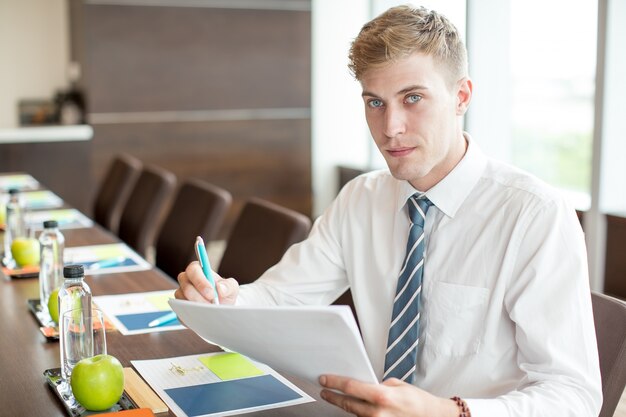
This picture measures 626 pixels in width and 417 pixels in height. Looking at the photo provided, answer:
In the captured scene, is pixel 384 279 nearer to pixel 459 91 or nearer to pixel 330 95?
pixel 459 91

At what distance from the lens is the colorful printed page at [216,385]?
1.49 meters

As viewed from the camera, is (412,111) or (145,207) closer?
(412,111)

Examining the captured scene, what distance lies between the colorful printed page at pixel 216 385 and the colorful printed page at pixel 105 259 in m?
0.95

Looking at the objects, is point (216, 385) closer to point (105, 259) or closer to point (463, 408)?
point (463, 408)

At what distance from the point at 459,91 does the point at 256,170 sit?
5.22 m

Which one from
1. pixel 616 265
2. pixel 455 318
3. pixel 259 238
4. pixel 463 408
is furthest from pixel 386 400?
pixel 616 265

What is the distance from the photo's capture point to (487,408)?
131cm

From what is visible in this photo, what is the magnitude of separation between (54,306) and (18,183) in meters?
2.93

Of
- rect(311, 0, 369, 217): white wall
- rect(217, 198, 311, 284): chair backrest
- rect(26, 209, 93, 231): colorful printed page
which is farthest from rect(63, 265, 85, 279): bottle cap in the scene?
rect(311, 0, 369, 217): white wall

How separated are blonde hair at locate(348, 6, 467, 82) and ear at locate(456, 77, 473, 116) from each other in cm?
2

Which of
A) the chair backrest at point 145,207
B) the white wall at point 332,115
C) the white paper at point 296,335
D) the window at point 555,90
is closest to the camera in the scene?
the white paper at point 296,335

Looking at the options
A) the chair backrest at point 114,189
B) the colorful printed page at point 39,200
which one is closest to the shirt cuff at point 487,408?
the colorful printed page at point 39,200

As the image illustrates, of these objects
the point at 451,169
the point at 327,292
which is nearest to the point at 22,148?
the point at 327,292

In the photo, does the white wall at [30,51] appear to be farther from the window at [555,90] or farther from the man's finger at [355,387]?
the man's finger at [355,387]
